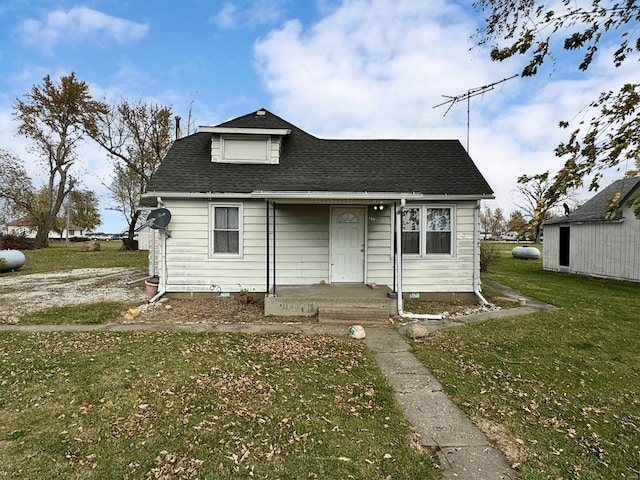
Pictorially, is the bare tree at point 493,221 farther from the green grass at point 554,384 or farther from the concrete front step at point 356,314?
the concrete front step at point 356,314

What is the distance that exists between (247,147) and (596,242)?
47.5 feet

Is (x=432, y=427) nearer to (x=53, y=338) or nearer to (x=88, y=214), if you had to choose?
(x=53, y=338)

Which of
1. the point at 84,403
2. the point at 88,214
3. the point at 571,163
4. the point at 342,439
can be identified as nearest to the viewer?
the point at 571,163

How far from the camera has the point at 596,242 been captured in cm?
1425

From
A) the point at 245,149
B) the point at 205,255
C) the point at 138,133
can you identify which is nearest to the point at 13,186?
the point at 138,133

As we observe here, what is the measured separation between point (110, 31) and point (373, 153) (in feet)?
Answer: 30.9

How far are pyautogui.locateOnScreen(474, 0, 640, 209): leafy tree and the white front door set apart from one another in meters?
6.08

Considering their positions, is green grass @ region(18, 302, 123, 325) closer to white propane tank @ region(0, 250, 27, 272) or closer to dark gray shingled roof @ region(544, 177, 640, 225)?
white propane tank @ region(0, 250, 27, 272)

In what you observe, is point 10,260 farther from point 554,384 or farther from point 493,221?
point 493,221

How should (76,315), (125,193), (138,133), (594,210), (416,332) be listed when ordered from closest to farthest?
(416,332), (76,315), (594,210), (138,133), (125,193)

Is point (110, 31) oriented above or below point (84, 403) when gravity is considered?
above

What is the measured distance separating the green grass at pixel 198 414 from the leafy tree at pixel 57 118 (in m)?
27.5

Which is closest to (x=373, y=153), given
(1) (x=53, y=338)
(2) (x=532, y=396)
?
(2) (x=532, y=396)

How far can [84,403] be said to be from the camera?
3637 millimetres
